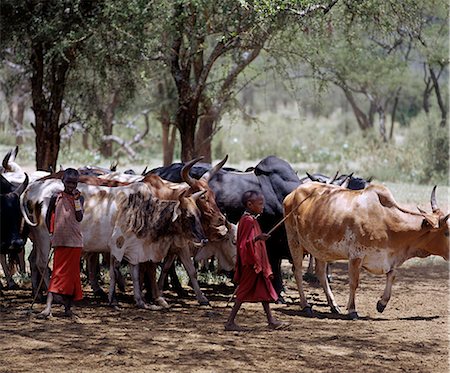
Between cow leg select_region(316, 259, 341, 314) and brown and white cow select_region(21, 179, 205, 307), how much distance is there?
→ 150cm

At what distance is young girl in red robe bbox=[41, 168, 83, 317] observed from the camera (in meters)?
9.05

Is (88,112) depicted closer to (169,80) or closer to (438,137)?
(169,80)

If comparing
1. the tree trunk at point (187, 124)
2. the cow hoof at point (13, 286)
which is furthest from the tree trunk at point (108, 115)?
the cow hoof at point (13, 286)

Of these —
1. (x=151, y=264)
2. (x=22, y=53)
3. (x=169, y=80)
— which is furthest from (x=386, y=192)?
(x=169, y=80)

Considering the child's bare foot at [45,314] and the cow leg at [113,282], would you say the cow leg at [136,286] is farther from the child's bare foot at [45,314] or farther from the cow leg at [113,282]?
the child's bare foot at [45,314]

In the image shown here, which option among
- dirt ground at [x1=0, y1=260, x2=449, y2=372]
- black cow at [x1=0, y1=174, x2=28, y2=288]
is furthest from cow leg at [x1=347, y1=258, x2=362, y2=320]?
black cow at [x1=0, y1=174, x2=28, y2=288]

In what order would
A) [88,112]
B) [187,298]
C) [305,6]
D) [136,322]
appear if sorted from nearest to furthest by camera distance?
[136,322]
[187,298]
[305,6]
[88,112]

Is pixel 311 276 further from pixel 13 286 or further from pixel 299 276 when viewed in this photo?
pixel 13 286

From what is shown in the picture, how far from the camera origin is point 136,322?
915 cm

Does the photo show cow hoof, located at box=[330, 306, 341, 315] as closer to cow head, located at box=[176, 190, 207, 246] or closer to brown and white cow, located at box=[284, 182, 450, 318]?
brown and white cow, located at box=[284, 182, 450, 318]

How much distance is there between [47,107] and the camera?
1440 centimetres

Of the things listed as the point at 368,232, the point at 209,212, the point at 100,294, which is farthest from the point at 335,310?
the point at 100,294

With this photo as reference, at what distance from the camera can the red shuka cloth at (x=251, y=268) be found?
339 inches

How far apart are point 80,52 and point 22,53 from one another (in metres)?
1.11
